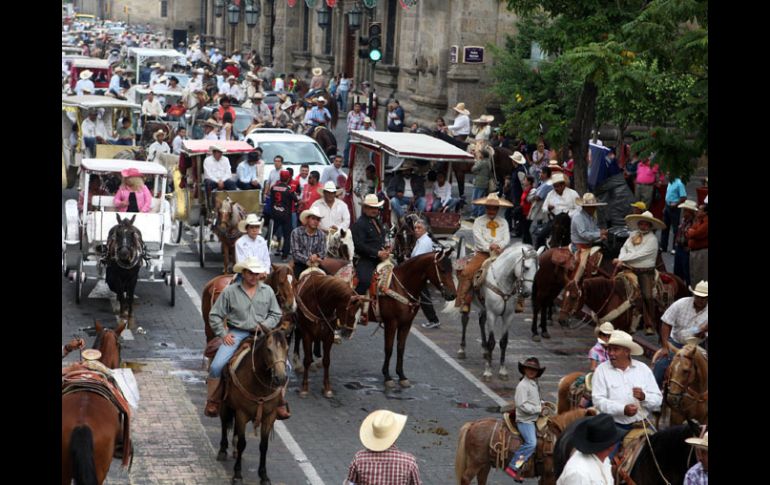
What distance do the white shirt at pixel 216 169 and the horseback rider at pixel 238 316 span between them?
10.4 m

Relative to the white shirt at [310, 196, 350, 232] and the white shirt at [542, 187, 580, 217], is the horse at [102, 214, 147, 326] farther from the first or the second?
the white shirt at [542, 187, 580, 217]

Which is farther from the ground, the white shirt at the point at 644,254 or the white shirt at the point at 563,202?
the white shirt at the point at 563,202

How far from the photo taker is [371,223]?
57.9ft

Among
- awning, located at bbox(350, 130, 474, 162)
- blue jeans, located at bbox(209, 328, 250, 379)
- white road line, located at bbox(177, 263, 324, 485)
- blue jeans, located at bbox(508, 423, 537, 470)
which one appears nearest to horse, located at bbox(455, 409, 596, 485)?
blue jeans, located at bbox(508, 423, 537, 470)

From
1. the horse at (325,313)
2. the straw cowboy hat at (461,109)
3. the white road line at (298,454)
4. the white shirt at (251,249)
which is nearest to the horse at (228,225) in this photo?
the white shirt at (251,249)

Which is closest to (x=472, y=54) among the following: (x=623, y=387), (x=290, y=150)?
(x=290, y=150)

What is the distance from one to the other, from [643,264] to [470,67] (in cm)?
2107

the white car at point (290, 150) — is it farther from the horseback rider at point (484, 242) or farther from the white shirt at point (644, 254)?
the white shirt at point (644, 254)

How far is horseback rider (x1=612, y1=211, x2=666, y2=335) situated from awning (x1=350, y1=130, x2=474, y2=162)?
16.9ft

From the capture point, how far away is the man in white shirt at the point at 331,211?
19906mm

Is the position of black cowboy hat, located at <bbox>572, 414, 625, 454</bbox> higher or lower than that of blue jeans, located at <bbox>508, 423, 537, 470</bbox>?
higher

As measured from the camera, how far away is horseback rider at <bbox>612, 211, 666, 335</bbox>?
17.7m
